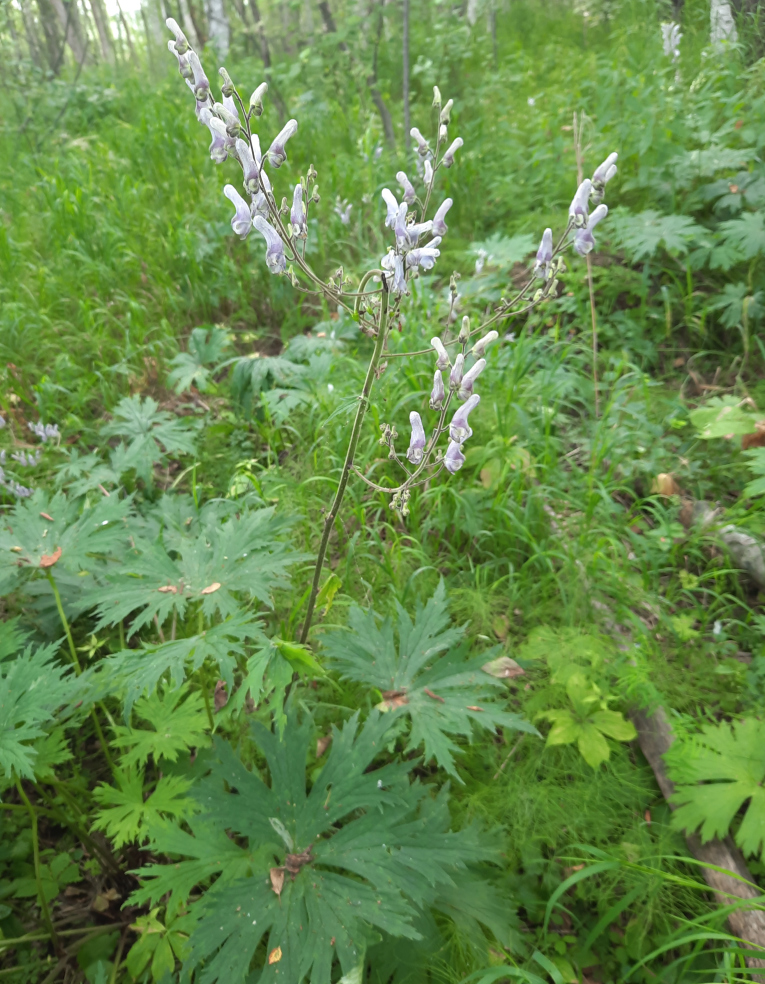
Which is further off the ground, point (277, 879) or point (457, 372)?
point (457, 372)

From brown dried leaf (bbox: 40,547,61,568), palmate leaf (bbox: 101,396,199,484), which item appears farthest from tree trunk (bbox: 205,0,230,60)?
brown dried leaf (bbox: 40,547,61,568)

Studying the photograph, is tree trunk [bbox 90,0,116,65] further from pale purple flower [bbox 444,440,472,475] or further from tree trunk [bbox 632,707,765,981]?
tree trunk [bbox 632,707,765,981]

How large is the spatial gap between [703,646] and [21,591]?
8.50 feet

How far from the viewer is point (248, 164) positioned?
1.15 meters

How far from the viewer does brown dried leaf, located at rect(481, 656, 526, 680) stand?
185 cm

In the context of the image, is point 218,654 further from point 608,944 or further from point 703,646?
point 703,646

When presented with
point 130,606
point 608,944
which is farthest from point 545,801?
point 130,606

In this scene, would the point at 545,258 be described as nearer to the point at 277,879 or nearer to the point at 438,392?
the point at 438,392

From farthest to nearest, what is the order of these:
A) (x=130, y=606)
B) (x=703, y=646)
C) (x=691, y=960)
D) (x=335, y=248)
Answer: (x=335, y=248)
(x=703, y=646)
(x=130, y=606)
(x=691, y=960)

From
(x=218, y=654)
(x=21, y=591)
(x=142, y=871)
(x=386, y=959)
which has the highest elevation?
(x=218, y=654)

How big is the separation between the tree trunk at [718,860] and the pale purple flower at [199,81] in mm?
2073

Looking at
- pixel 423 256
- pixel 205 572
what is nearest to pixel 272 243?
pixel 423 256

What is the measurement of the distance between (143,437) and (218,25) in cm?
689

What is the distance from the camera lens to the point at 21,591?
217cm
